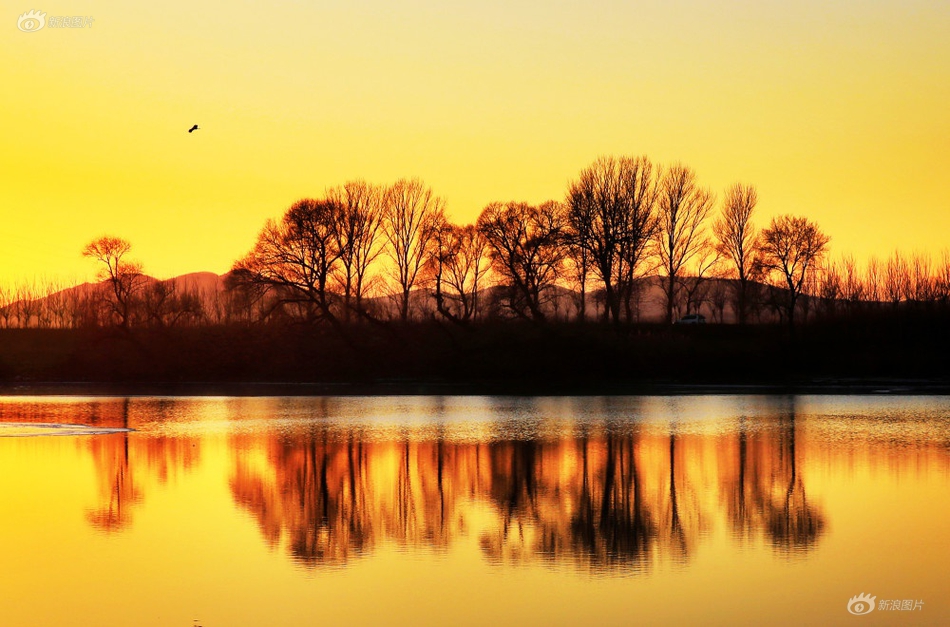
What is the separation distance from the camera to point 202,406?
45281 millimetres

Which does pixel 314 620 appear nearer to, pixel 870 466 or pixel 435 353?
pixel 870 466

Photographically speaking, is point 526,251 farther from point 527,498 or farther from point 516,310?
point 527,498

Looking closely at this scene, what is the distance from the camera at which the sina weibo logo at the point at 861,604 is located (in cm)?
1125

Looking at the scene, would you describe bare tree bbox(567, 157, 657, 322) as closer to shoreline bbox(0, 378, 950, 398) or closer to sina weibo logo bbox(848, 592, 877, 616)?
shoreline bbox(0, 378, 950, 398)

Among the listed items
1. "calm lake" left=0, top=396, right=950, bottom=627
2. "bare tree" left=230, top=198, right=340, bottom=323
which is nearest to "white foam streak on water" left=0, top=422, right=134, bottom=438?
"calm lake" left=0, top=396, right=950, bottom=627

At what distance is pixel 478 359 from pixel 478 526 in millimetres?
52361

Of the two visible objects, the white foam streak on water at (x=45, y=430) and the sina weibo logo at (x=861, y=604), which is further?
the white foam streak on water at (x=45, y=430)

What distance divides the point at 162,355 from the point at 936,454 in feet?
199

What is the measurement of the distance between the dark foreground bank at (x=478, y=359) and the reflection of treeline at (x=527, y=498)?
113 feet

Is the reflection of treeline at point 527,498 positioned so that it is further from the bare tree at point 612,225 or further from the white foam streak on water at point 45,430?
the bare tree at point 612,225

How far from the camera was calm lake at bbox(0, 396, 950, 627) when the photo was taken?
11656 mm

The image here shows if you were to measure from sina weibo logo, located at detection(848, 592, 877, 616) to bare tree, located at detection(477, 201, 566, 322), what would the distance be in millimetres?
63514

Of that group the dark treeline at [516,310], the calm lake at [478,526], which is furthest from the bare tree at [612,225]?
the calm lake at [478,526]

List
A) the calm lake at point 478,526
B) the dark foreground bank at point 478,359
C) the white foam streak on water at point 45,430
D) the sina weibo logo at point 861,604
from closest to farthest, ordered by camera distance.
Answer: the sina weibo logo at point 861,604, the calm lake at point 478,526, the white foam streak on water at point 45,430, the dark foreground bank at point 478,359
